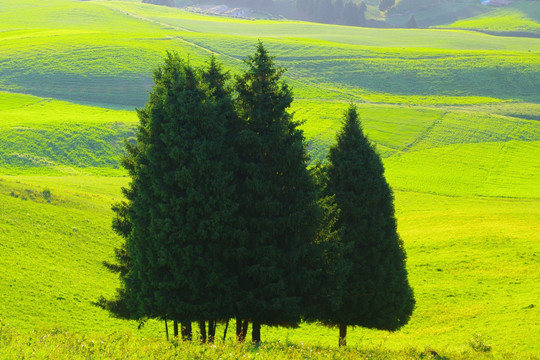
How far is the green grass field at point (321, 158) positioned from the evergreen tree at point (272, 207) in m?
1.94

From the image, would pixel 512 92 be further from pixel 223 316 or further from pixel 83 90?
pixel 223 316

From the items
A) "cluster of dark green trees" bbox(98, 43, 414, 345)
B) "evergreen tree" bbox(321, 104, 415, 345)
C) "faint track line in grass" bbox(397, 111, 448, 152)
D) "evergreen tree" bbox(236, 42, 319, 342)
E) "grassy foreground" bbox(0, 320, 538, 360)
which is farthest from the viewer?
"faint track line in grass" bbox(397, 111, 448, 152)

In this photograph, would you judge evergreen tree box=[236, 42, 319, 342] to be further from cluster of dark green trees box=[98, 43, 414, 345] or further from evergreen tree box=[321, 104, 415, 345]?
evergreen tree box=[321, 104, 415, 345]

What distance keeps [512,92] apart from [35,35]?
438 ft

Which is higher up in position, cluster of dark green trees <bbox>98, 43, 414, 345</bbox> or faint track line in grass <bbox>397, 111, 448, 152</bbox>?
cluster of dark green trees <bbox>98, 43, 414, 345</bbox>

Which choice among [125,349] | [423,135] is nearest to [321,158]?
[423,135]

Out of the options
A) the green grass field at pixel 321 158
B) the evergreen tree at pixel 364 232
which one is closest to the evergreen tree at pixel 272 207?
the green grass field at pixel 321 158

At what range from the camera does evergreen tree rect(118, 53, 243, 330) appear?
70.2 feet

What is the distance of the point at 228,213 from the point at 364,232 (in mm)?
8432

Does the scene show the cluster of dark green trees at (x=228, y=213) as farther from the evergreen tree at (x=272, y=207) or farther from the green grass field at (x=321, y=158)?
the green grass field at (x=321, y=158)

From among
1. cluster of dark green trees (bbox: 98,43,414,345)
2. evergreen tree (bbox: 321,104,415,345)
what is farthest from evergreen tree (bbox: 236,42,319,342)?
evergreen tree (bbox: 321,104,415,345)

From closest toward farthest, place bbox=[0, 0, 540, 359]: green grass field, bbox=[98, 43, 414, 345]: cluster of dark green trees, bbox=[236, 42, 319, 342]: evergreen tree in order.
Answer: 1. bbox=[98, 43, 414, 345]: cluster of dark green trees
2. bbox=[236, 42, 319, 342]: evergreen tree
3. bbox=[0, 0, 540, 359]: green grass field

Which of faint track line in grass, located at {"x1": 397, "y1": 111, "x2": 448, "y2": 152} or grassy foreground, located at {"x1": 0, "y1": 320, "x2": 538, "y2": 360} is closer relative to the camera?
grassy foreground, located at {"x1": 0, "y1": 320, "x2": 538, "y2": 360}

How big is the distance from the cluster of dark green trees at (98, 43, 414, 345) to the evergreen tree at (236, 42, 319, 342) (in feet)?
0.15
